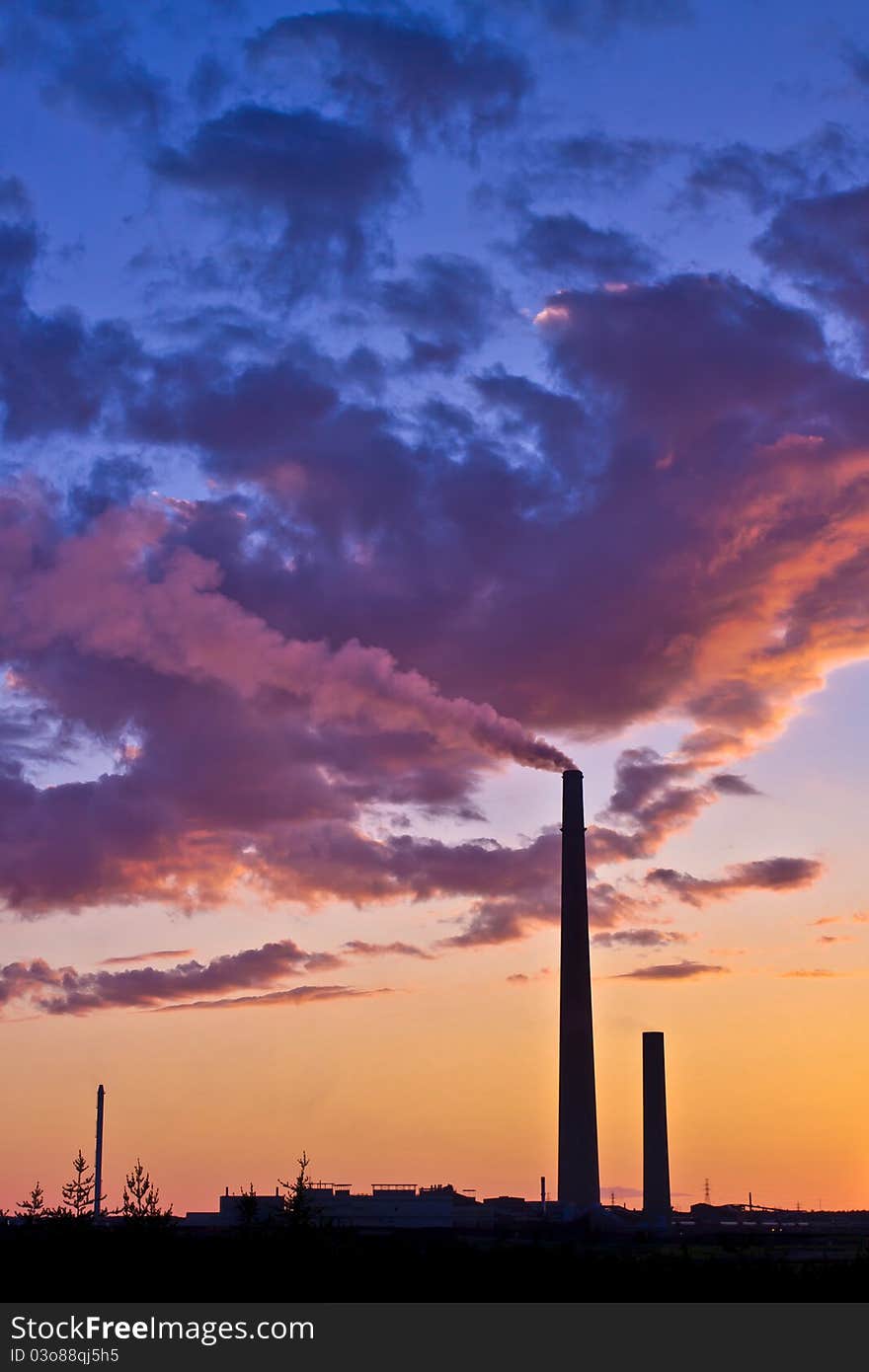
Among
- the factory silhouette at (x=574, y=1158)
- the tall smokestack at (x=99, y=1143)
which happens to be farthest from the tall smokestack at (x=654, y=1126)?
the tall smokestack at (x=99, y=1143)

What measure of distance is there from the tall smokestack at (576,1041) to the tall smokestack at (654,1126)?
11136 mm

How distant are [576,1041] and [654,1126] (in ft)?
51.4

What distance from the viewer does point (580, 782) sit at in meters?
109

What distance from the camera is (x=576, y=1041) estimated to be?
349 feet

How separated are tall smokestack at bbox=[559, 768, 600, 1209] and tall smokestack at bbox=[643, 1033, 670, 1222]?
1114 cm

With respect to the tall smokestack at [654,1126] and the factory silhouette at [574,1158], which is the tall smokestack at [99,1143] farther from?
the tall smokestack at [654,1126]

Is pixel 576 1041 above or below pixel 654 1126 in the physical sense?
above

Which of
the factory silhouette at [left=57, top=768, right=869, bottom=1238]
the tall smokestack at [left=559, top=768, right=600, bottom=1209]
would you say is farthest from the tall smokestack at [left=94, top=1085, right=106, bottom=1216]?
the tall smokestack at [left=559, top=768, right=600, bottom=1209]
